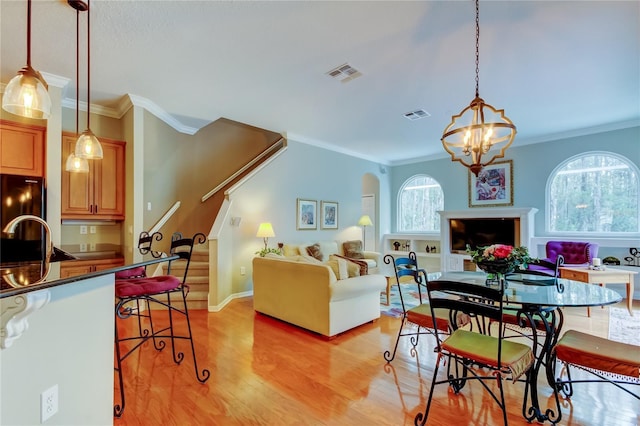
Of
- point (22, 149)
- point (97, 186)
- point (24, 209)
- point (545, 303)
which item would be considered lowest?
point (545, 303)

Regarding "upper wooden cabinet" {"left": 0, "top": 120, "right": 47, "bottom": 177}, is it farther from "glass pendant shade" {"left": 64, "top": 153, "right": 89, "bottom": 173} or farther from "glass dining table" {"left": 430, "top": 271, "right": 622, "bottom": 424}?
"glass dining table" {"left": 430, "top": 271, "right": 622, "bottom": 424}

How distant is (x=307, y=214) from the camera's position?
249 inches

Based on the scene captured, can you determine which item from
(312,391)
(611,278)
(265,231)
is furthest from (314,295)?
(611,278)

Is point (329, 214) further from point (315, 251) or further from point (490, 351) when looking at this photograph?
point (490, 351)

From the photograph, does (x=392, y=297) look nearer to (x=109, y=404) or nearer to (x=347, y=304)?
(x=347, y=304)

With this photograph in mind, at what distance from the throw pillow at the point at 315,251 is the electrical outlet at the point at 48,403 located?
441 centimetres

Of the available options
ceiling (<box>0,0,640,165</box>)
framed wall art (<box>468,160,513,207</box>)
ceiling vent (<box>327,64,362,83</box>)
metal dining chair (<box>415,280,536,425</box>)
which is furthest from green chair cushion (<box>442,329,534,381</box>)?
framed wall art (<box>468,160,513,207</box>)

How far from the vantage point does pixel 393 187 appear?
842 cm

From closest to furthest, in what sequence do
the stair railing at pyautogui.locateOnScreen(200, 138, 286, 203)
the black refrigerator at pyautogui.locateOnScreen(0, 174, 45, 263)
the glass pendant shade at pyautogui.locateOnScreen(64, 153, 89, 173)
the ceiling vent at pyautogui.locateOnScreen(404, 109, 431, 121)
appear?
the glass pendant shade at pyautogui.locateOnScreen(64, 153, 89, 173)
the black refrigerator at pyautogui.locateOnScreen(0, 174, 45, 263)
the ceiling vent at pyautogui.locateOnScreen(404, 109, 431, 121)
the stair railing at pyautogui.locateOnScreen(200, 138, 286, 203)

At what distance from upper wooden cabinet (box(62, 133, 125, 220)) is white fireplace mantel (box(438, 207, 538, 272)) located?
6240 mm

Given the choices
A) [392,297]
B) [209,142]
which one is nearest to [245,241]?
[209,142]

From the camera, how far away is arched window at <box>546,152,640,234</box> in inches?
203

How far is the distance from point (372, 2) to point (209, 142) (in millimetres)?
4663

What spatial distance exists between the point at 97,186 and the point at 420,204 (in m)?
6.88
